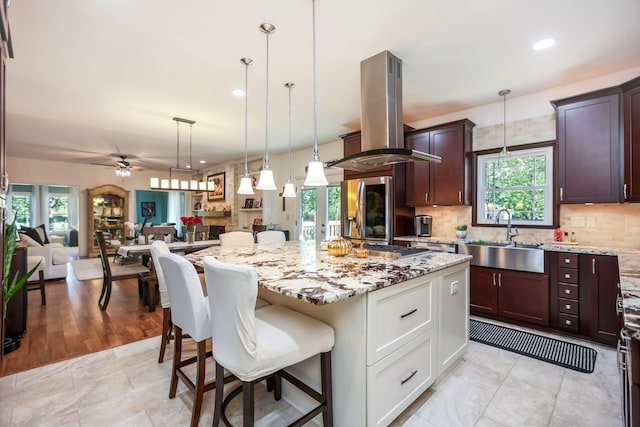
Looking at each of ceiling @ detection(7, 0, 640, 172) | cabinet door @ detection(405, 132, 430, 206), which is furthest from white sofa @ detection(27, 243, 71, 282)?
cabinet door @ detection(405, 132, 430, 206)

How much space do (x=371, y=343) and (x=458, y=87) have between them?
3161mm

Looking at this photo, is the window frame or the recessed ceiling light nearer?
the recessed ceiling light

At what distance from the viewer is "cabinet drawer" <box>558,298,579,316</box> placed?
2.84m

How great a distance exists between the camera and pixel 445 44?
8.21 ft

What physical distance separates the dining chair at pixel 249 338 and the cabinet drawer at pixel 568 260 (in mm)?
2728

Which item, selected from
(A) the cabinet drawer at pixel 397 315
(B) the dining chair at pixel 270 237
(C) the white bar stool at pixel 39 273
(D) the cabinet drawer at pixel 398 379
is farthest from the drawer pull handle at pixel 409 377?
(C) the white bar stool at pixel 39 273

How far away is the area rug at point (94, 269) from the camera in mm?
4152

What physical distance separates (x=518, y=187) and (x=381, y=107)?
89.3 inches

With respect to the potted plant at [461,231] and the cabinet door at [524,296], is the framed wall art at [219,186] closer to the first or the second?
the potted plant at [461,231]

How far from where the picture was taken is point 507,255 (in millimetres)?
3189

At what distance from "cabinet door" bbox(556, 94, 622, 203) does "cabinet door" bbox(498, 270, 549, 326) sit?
911mm

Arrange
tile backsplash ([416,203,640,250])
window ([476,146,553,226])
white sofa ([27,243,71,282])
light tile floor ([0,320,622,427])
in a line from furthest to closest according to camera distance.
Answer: white sofa ([27,243,71,282]), window ([476,146,553,226]), tile backsplash ([416,203,640,250]), light tile floor ([0,320,622,427])

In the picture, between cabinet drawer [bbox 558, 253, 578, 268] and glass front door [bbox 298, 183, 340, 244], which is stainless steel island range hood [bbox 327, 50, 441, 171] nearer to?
cabinet drawer [bbox 558, 253, 578, 268]

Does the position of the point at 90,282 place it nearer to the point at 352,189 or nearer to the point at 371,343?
the point at 352,189
